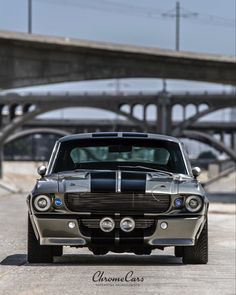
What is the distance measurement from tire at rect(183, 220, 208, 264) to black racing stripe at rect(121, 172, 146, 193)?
3.42 feet

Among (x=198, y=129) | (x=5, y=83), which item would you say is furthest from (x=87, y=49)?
(x=198, y=129)

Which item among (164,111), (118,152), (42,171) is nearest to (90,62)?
(118,152)

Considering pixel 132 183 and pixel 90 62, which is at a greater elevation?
pixel 90 62

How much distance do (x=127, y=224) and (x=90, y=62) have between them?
38.0 m

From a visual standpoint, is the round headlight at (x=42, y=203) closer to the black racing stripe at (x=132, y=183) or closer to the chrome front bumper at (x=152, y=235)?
the chrome front bumper at (x=152, y=235)

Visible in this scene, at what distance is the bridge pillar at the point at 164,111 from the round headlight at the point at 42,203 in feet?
264

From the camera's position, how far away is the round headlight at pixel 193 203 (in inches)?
298

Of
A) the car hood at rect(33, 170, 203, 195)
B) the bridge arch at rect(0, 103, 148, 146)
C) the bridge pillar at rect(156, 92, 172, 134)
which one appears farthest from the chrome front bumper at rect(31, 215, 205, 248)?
the bridge pillar at rect(156, 92, 172, 134)

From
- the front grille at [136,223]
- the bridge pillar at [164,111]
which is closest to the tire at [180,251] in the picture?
the front grille at [136,223]

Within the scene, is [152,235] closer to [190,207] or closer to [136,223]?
[136,223]

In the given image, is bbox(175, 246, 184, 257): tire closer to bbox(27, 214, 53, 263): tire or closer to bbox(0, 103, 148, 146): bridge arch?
bbox(27, 214, 53, 263): tire

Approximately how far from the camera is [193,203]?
7598mm

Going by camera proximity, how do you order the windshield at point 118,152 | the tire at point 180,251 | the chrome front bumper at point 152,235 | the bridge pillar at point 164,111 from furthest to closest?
the bridge pillar at point 164,111
the windshield at point 118,152
the tire at point 180,251
the chrome front bumper at point 152,235

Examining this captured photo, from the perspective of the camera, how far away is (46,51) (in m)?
43.7
